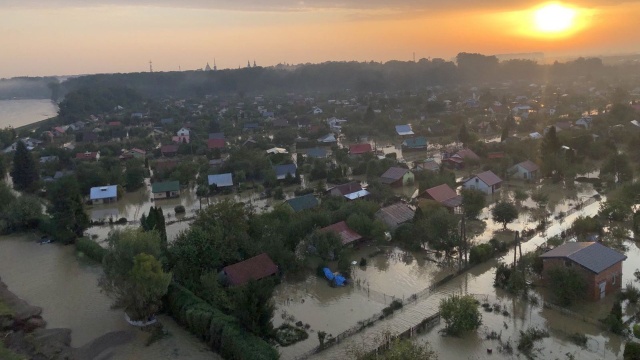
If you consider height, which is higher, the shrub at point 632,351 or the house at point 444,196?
the house at point 444,196

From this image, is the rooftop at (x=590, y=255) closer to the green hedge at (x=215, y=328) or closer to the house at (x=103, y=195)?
the green hedge at (x=215, y=328)

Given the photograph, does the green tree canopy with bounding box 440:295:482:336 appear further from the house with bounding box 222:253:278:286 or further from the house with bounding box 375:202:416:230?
the house with bounding box 375:202:416:230

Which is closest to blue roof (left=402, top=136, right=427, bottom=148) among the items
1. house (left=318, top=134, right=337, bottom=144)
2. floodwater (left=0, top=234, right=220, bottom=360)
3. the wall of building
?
house (left=318, top=134, right=337, bottom=144)

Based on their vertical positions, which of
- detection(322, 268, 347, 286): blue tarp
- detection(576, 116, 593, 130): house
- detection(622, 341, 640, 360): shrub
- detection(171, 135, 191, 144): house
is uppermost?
detection(576, 116, 593, 130): house

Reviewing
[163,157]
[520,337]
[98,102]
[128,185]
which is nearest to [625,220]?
[520,337]

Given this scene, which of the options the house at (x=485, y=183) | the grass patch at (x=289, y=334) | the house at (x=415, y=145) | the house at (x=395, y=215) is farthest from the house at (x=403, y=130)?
the grass patch at (x=289, y=334)

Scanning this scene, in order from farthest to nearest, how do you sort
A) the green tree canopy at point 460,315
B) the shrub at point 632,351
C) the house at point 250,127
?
the house at point 250,127 → the green tree canopy at point 460,315 → the shrub at point 632,351
